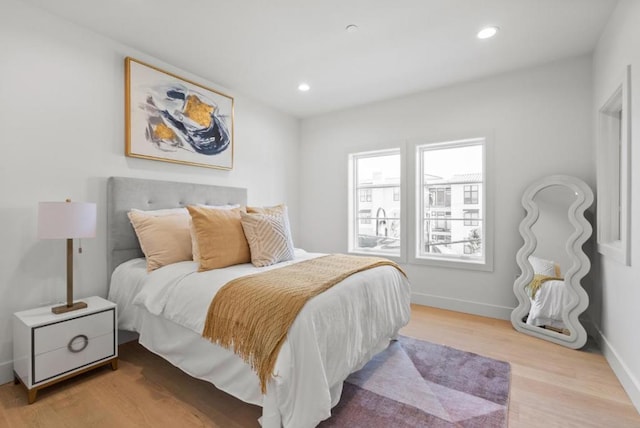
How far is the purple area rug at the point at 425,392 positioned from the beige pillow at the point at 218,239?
1170 millimetres

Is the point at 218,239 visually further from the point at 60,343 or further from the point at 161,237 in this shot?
the point at 60,343

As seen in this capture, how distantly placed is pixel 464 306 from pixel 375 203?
5.34 feet

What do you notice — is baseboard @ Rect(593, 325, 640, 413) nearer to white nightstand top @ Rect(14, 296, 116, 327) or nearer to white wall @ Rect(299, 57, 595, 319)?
white wall @ Rect(299, 57, 595, 319)

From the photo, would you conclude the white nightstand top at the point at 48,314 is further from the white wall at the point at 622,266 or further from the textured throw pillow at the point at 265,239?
the white wall at the point at 622,266

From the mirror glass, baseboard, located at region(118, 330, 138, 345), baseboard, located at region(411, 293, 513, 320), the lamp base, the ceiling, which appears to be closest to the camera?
the lamp base

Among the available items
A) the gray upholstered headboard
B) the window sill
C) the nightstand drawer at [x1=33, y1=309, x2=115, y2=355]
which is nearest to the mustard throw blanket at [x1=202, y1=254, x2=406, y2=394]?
the nightstand drawer at [x1=33, y1=309, x2=115, y2=355]

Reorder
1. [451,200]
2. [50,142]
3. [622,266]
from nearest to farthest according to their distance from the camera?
[622,266] < [50,142] < [451,200]

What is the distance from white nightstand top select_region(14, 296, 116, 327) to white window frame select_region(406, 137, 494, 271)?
305 cm

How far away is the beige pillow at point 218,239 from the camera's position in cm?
214

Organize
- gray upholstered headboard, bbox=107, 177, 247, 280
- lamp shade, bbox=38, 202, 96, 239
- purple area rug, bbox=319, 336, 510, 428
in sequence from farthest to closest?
gray upholstered headboard, bbox=107, 177, 247, 280
lamp shade, bbox=38, 202, 96, 239
purple area rug, bbox=319, 336, 510, 428

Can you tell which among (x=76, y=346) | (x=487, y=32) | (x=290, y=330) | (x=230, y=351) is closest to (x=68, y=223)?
(x=76, y=346)

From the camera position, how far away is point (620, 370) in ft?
6.58

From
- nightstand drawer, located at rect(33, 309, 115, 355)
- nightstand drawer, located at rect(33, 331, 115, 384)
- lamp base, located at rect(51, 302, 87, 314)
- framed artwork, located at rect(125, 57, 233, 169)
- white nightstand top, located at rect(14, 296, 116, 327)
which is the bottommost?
nightstand drawer, located at rect(33, 331, 115, 384)

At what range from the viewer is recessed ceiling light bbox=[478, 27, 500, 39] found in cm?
236
